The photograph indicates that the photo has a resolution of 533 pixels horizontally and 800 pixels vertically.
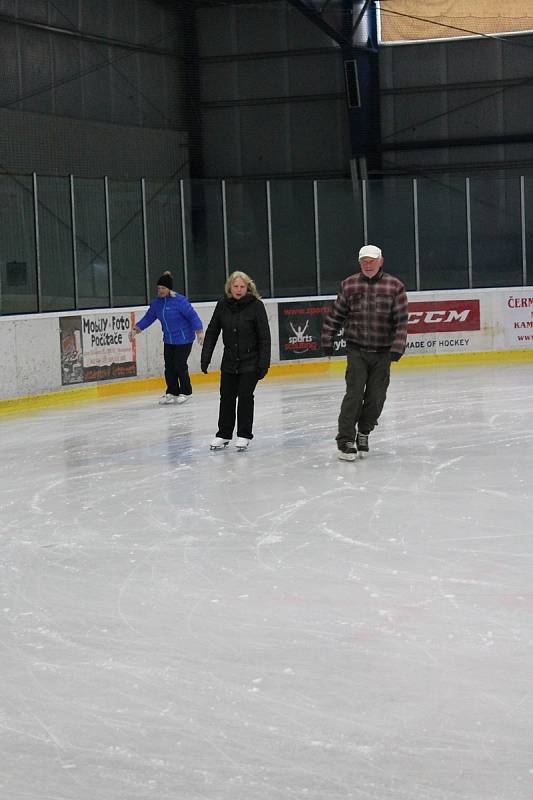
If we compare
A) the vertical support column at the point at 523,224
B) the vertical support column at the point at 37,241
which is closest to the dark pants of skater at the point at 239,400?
the vertical support column at the point at 37,241

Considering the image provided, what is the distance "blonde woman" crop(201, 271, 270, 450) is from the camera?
10352 millimetres

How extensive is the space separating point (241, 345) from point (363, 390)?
3.48ft

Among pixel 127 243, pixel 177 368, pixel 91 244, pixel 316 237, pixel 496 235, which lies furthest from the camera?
pixel 496 235

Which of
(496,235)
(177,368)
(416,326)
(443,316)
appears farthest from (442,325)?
(177,368)

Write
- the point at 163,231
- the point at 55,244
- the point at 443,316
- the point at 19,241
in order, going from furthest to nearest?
1. the point at 443,316
2. the point at 163,231
3. the point at 55,244
4. the point at 19,241

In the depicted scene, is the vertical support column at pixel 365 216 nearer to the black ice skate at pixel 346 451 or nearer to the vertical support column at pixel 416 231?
the vertical support column at pixel 416 231

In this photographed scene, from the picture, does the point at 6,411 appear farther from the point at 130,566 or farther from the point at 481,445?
the point at 130,566

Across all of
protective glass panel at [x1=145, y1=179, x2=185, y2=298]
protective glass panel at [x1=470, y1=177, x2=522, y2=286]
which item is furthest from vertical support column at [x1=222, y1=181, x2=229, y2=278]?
protective glass panel at [x1=470, y1=177, x2=522, y2=286]

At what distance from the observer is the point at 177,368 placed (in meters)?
14.5

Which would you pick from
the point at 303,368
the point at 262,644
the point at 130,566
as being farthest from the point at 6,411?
the point at 262,644

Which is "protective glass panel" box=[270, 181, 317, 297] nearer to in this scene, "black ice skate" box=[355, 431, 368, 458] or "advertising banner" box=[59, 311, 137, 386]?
"advertising banner" box=[59, 311, 137, 386]

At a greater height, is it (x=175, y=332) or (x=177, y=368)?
(x=175, y=332)

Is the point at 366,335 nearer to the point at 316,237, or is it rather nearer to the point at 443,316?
the point at 316,237

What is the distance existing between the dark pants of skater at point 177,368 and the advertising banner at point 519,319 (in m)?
7.26
